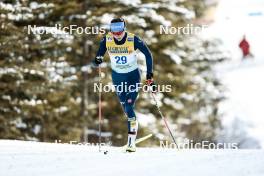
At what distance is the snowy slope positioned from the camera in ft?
26.8

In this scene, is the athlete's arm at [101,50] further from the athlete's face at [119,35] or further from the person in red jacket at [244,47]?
the person in red jacket at [244,47]

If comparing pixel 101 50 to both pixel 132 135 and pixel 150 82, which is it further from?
pixel 132 135

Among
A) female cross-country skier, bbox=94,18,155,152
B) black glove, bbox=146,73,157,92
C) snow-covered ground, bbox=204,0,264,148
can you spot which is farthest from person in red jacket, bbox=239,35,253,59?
black glove, bbox=146,73,157,92

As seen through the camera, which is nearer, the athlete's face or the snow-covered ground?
the athlete's face

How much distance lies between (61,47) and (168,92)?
674 cm

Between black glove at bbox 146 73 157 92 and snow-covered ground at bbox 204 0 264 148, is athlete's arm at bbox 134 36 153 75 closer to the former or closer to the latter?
black glove at bbox 146 73 157 92

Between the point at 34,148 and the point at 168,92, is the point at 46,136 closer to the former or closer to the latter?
the point at 168,92

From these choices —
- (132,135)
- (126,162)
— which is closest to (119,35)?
(132,135)

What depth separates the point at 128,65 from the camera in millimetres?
10812

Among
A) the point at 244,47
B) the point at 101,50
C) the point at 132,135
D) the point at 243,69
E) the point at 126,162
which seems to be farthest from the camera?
the point at 243,69

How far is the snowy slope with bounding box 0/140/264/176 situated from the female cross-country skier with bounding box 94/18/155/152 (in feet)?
1.76

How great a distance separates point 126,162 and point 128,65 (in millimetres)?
2210

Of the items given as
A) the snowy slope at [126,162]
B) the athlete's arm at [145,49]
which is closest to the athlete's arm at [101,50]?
the athlete's arm at [145,49]

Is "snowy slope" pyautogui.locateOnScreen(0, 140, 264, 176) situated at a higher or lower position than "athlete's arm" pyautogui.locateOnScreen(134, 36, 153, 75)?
lower
